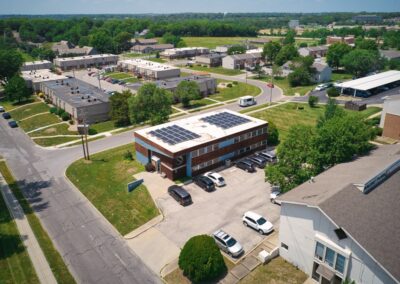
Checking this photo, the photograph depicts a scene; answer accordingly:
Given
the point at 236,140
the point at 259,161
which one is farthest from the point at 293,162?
the point at 236,140

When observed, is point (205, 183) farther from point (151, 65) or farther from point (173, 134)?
point (151, 65)

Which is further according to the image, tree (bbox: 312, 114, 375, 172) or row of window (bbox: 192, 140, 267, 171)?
row of window (bbox: 192, 140, 267, 171)

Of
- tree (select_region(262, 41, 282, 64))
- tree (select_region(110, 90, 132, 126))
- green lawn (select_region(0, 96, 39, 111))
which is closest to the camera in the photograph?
tree (select_region(110, 90, 132, 126))

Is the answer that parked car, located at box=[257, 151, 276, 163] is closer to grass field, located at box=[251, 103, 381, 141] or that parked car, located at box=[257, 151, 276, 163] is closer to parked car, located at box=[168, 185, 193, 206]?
grass field, located at box=[251, 103, 381, 141]

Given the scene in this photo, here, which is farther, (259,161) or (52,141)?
(52,141)

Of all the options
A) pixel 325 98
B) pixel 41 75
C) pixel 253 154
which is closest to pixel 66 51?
pixel 41 75

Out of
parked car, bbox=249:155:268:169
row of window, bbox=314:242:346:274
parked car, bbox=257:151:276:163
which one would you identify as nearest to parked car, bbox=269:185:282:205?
→ parked car, bbox=249:155:268:169

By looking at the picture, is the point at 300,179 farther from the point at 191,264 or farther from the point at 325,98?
the point at 325,98
